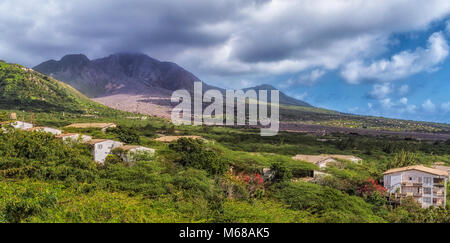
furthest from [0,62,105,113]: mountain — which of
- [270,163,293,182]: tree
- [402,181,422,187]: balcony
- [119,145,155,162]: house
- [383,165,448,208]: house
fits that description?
[402,181,422,187]: balcony

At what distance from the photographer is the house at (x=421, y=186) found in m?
28.0

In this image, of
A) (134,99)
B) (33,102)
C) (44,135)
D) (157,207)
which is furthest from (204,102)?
(157,207)

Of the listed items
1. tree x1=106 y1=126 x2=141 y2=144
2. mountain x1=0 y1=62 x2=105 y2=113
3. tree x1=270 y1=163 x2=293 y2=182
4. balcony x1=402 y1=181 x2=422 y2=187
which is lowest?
balcony x1=402 y1=181 x2=422 y2=187

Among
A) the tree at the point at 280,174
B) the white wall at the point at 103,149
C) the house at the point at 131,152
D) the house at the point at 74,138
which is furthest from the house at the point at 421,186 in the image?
the house at the point at 74,138

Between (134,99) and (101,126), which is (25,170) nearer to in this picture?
(101,126)

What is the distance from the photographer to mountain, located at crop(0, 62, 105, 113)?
88625mm

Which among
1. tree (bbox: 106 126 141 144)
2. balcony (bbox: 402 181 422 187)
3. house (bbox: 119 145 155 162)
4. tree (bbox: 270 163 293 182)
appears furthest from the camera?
tree (bbox: 106 126 141 144)

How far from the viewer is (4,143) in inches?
923

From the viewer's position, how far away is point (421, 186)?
28344 mm

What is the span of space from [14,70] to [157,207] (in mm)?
122637

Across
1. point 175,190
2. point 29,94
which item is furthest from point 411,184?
point 29,94

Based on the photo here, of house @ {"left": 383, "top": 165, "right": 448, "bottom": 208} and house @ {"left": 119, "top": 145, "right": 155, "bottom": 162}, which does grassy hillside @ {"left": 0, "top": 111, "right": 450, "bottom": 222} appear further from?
house @ {"left": 383, "top": 165, "right": 448, "bottom": 208}

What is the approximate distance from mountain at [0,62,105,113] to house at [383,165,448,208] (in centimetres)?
8656

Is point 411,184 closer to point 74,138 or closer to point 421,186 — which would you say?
point 421,186
